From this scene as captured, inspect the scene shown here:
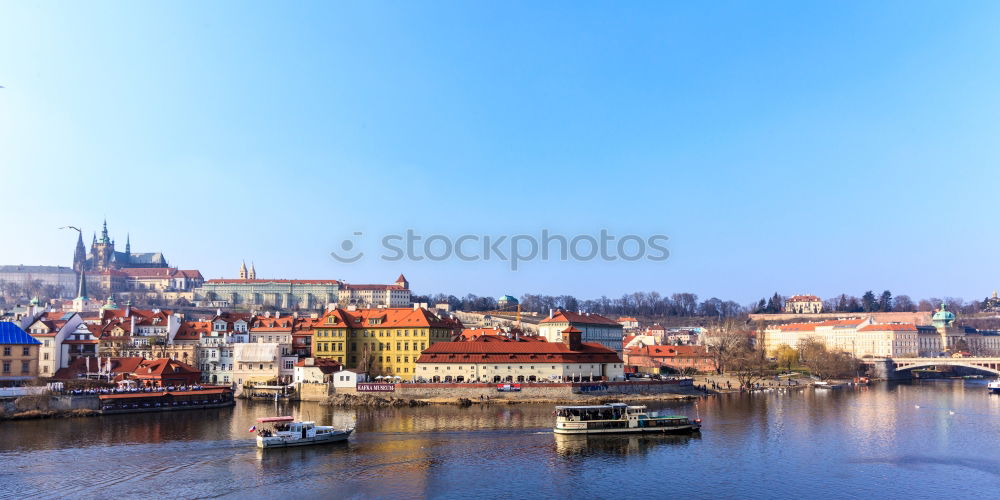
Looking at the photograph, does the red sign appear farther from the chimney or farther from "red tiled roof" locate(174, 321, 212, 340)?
"red tiled roof" locate(174, 321, 212, 340)

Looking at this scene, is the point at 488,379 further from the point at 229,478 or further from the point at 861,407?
the point at 229,478

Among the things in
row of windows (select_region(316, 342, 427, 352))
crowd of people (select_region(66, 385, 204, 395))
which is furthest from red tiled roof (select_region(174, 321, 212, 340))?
crowd of people (select_region(66, 385, 204, 395))

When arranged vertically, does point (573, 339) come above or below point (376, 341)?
above

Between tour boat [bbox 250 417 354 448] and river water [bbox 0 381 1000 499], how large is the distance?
1029 millimetres

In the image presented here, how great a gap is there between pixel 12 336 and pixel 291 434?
35490 mm

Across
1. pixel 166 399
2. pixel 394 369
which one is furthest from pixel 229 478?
pixel 394 369

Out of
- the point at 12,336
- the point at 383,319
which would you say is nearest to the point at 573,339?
the point at 383,319

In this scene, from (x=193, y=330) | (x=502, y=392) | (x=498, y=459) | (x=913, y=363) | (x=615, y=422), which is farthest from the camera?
(x=913, y=363)

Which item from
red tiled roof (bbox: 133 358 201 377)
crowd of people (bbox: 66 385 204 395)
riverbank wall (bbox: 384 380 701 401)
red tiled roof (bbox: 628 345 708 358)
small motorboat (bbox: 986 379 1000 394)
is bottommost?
small motorboat (bbox: 986 379 1000 394)

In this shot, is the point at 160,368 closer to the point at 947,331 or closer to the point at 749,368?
the point at 749,368

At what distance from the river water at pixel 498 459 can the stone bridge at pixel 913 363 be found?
63993 millimetres

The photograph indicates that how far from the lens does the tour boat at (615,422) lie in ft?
169

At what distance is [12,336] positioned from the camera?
68.0 metres

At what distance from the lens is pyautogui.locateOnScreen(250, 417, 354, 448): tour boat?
45875mm
